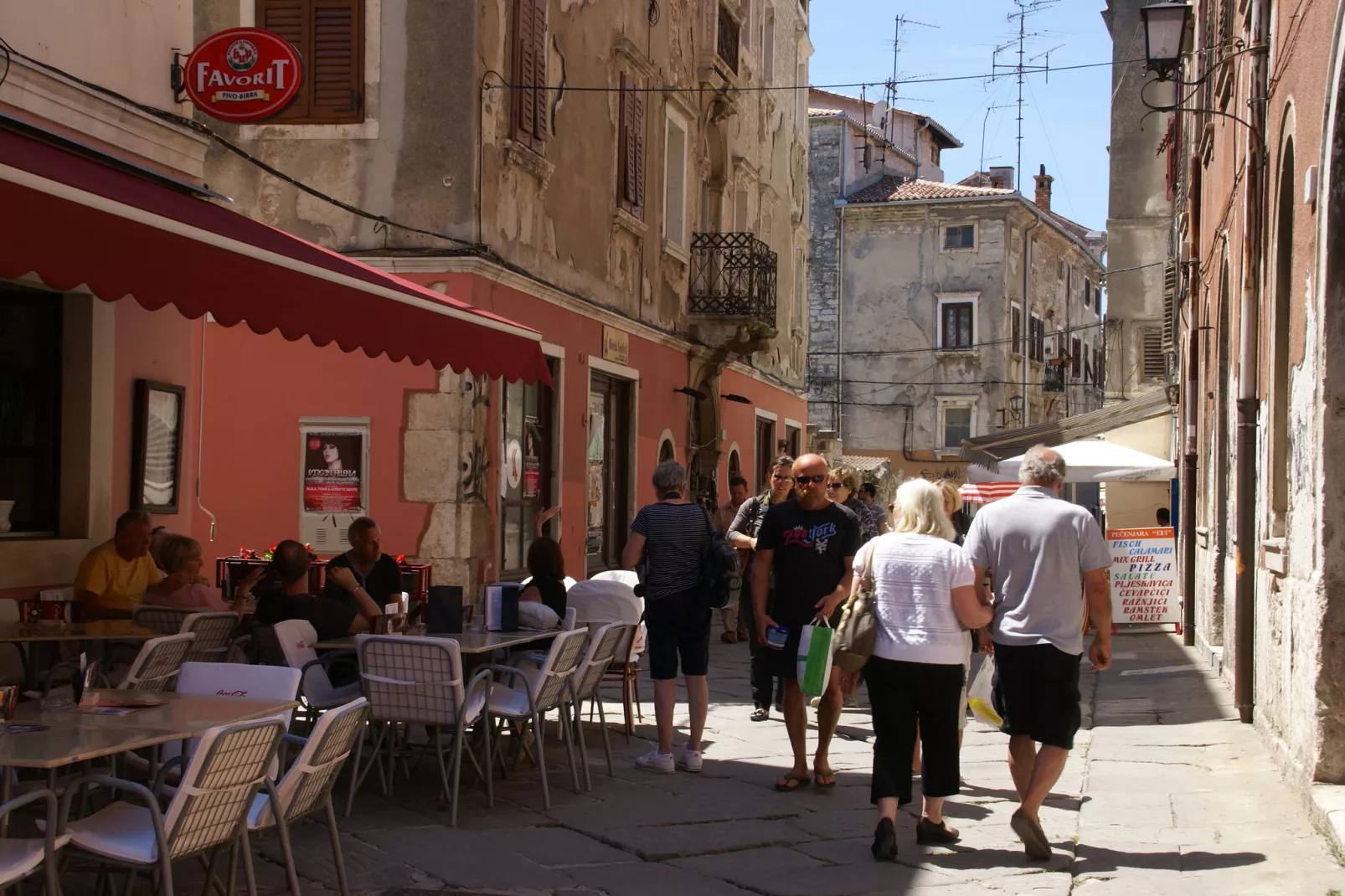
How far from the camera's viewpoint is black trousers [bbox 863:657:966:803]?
241 inches

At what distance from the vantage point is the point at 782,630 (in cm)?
754

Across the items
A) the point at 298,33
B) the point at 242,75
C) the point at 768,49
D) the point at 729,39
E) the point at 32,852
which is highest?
the point at 768,49

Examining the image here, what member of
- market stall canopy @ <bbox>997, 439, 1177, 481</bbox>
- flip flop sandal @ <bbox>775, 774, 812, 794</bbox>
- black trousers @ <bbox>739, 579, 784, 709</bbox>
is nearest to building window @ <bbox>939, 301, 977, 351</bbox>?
market stall canopy @ <bbox>997, 439, 1177, 481</bbox>

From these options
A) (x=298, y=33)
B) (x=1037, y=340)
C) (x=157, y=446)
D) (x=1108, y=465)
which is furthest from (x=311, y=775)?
(x=1037, y=340)

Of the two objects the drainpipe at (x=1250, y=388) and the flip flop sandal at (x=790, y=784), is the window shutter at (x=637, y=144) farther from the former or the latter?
the flip flop sandal at (x=790, y=784)

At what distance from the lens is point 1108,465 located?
16078mm

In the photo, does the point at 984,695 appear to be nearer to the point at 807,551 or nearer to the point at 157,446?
the point at 807,551

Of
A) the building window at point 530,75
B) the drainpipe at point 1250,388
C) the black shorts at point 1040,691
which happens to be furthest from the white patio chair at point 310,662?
the building window at point 530,75

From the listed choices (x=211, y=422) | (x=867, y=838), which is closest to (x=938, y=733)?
(x=867, y=838)

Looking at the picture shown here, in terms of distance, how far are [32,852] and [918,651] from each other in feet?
11.3

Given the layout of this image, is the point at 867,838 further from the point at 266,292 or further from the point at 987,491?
the point at 987,491

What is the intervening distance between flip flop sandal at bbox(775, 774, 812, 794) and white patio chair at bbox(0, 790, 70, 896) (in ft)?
13.1

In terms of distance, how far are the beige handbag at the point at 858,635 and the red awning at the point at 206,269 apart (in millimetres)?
2644

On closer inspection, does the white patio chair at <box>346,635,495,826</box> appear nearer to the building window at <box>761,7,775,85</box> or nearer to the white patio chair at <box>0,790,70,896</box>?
the white patio chair at <box>0,790,70,896</box>
